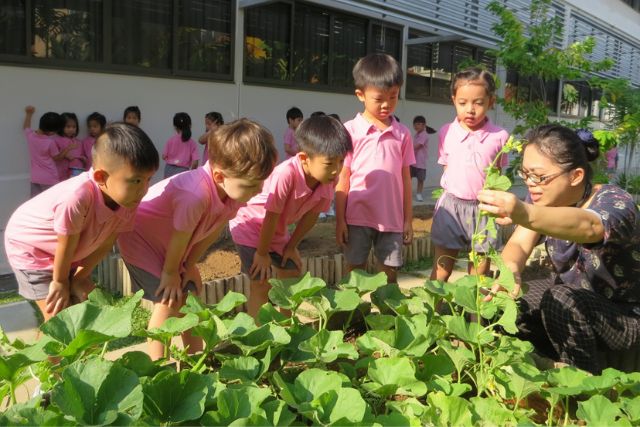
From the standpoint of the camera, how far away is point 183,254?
7.85 ft

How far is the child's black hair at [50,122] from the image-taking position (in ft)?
20.0

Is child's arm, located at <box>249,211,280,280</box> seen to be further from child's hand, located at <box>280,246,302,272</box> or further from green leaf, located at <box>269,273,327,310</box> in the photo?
green leaf, located at <box>269,273,327,310</box>

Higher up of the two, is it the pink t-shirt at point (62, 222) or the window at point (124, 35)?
the window at point (124, 35)

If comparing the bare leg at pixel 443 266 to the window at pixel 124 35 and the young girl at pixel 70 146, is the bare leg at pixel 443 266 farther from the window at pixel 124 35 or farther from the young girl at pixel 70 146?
the window at pixel 124 35

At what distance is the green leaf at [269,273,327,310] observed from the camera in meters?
1.62

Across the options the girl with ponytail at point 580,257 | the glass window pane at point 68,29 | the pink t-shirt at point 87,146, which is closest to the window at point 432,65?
the glass window pane at point 68,29

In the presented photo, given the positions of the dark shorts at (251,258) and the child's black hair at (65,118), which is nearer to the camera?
the dark shorts at (251,258)

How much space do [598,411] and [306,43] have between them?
8.38 m

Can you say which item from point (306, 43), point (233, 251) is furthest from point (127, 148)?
point (306, 43)

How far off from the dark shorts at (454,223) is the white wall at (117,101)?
3453 millimetres

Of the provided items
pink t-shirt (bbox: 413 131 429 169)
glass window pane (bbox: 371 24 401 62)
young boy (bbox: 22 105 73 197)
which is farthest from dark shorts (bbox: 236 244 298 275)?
glass window pane (bbox: 371 24 401 62)

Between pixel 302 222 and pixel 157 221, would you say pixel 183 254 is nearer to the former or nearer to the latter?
pixel 157 221

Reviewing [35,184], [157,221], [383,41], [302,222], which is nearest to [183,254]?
[157,221]

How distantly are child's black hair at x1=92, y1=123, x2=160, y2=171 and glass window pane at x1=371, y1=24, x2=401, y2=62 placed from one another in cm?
865
